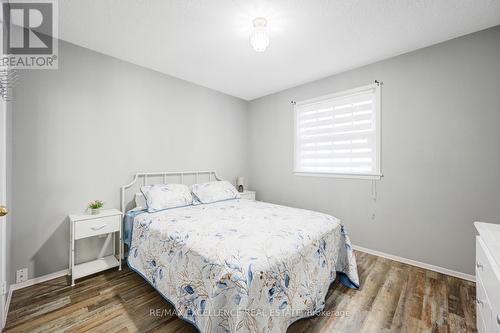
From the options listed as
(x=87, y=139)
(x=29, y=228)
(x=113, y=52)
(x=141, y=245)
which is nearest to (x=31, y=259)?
(x=29, y=228)

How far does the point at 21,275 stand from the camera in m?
2.04

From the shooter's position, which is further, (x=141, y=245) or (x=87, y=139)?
(x=87, y=139)

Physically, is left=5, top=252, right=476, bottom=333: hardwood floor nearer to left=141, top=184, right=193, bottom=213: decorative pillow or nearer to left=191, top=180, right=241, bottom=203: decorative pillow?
left=141, top=184, right=193, bottom=213: decorative pillow

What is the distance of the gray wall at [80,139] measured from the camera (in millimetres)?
2076

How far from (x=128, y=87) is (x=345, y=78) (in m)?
3.01

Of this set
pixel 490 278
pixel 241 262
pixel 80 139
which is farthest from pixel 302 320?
pixel 80 139

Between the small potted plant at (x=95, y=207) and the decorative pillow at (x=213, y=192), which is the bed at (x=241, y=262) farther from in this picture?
the decorative pillow at (x=213, y=192)

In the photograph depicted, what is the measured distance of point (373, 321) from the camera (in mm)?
1633

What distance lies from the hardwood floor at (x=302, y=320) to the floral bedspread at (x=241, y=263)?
0.16 meters

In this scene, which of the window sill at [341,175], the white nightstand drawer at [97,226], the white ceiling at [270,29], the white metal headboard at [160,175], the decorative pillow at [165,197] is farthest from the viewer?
the window sill at [341,175]

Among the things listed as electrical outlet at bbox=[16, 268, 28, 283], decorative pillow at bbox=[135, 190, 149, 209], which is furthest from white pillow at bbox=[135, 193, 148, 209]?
electrical outlet at bbox=[16, 268, 28, 283]

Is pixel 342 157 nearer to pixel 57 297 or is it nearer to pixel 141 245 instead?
pixel 141 245

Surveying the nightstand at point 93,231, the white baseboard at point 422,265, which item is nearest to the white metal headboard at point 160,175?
the nightstand at point 93,231

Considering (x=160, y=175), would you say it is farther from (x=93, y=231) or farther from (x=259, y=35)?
(x=259, y=35)
